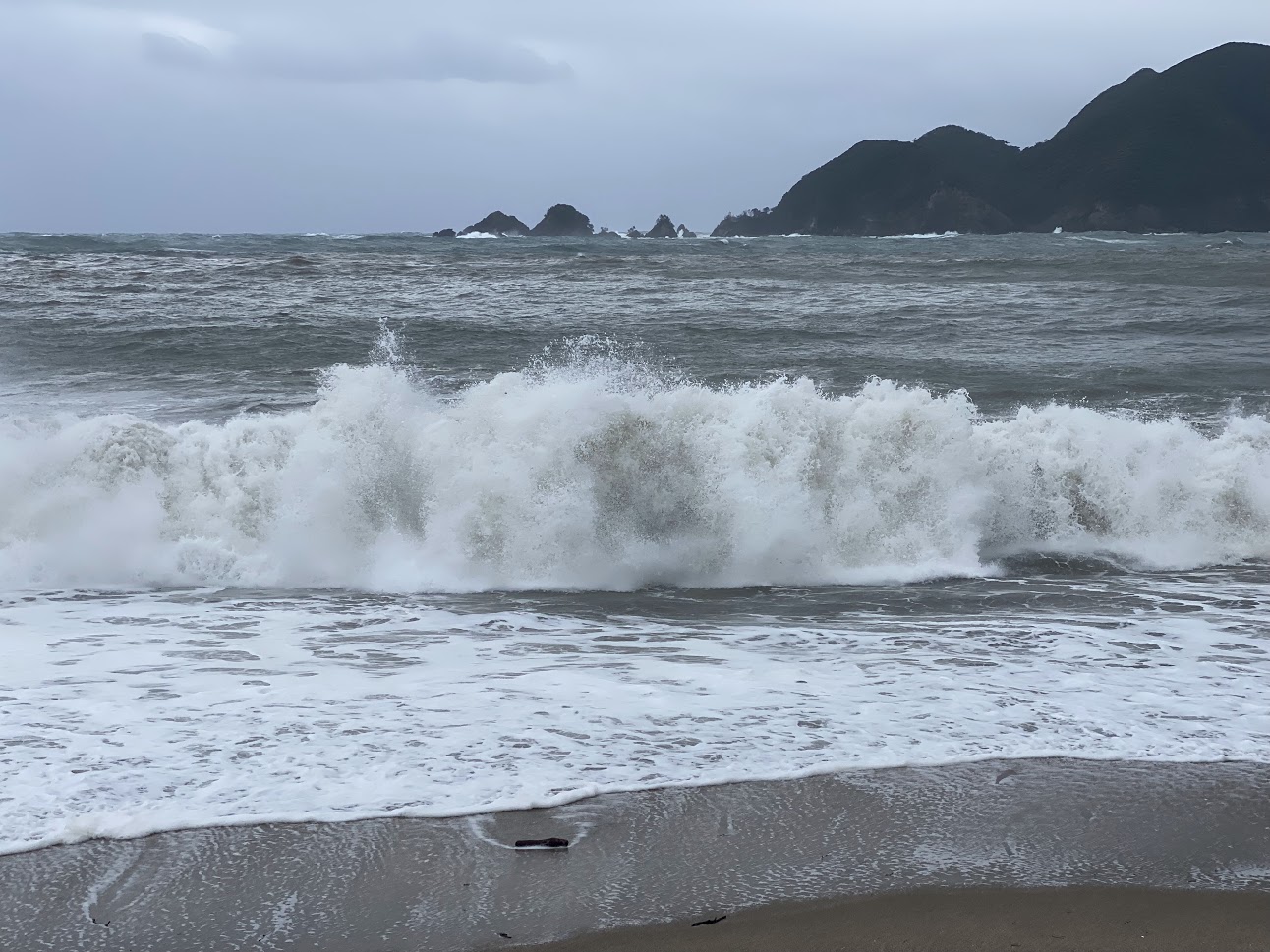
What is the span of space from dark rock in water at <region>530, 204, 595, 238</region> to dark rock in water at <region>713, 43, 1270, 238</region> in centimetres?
1719

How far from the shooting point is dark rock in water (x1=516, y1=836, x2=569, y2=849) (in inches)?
140

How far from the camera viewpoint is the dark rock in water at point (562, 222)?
269 feet

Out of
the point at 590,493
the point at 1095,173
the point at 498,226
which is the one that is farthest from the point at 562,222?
the point at 590,493

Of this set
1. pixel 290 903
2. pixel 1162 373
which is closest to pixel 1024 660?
pixel 290 903

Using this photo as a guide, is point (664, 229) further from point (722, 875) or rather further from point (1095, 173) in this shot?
point (722, 875)

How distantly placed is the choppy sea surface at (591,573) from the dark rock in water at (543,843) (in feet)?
0.95

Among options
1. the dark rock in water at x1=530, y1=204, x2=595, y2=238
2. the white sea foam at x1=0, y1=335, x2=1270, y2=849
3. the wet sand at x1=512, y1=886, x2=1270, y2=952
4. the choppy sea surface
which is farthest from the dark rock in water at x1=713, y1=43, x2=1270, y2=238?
the wet sand at x1=512, y1=886, x2=1270, y2=952

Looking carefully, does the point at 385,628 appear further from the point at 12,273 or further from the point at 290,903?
the point at 12,273

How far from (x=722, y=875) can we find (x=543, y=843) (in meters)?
0.56

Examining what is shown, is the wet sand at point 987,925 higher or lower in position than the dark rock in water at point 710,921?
lower

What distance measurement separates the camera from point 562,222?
83.3 meters

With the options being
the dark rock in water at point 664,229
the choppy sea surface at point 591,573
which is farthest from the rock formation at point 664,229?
the choppy sea surface at point 591,573

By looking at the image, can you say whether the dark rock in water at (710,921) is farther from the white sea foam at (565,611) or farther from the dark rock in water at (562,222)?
the dark rock in water at (562,222)

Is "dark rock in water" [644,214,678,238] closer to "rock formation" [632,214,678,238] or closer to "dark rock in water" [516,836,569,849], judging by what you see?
"rock formation" [632,214,678,238]
